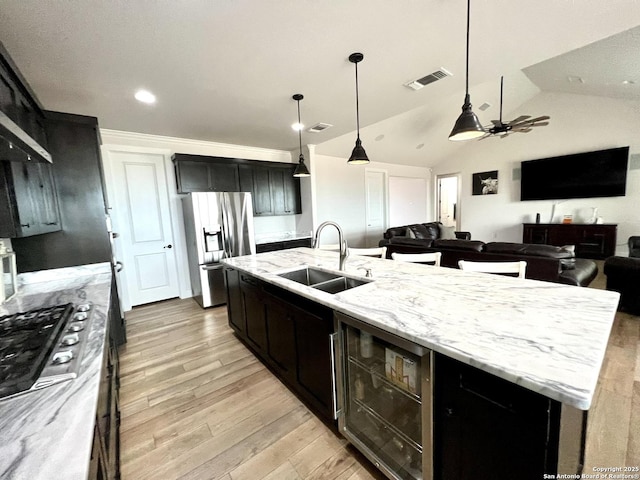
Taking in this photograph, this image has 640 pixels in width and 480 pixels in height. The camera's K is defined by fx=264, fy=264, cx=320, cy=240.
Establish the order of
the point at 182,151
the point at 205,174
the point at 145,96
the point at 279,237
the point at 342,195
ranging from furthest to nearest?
the point at 342,195, the point at 279,237, the point at 182,151, the point at 205,174, the point at 145,96

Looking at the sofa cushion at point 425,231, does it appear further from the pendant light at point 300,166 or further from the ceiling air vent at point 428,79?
the ceiling air vent at point 428,79

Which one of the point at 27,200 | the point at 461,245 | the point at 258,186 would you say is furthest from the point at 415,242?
the point at 27,200

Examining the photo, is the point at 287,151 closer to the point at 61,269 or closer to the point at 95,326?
the point at 61,269

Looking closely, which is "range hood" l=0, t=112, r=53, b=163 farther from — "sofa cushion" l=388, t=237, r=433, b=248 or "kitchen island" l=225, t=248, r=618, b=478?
"sofa cushion" l=388, t=237, r=433, b=248

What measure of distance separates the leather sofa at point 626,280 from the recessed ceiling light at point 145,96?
5397mm

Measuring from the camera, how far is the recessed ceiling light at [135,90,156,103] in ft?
8.49

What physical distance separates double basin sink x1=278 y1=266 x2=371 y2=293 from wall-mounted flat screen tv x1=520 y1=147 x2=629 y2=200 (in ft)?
23.1

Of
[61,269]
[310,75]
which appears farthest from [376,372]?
[61,269]

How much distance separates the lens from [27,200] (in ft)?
5.89

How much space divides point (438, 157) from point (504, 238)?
2.95m

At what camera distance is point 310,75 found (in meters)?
2.49

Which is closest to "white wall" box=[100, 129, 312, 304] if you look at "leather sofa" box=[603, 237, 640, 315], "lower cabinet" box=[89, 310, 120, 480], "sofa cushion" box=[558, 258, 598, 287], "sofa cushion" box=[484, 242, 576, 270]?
"lower cabinet" box=[89, 310, 120, 480]

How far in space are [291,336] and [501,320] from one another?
4.16 ft

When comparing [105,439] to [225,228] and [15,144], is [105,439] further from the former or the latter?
[225,228]
